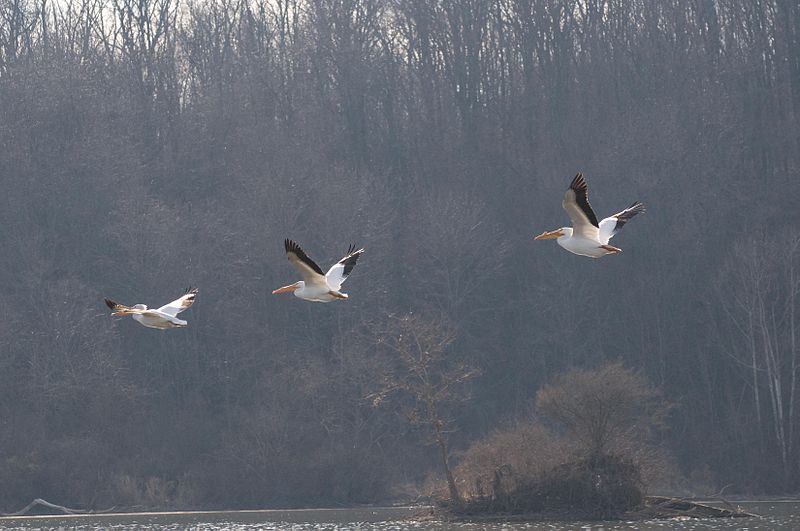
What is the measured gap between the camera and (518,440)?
38812 mm

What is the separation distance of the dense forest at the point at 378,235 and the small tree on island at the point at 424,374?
57cm

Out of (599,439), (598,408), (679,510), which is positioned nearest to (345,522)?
(599,439)

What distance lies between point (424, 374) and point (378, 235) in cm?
1367

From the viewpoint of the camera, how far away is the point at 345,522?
38781 mm

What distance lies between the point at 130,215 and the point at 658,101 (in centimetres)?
2124

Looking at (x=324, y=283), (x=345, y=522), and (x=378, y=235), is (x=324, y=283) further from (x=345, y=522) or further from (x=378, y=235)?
(x=378, y=235)

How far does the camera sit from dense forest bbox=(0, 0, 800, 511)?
48.5m

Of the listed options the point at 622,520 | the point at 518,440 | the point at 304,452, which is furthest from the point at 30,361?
the point at 622,520

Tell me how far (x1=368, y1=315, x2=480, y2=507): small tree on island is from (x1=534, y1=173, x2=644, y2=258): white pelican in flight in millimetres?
16461

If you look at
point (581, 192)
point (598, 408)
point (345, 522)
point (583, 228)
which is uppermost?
point (581, 192)

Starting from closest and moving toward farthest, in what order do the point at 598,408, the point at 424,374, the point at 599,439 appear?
the point at 599,439 < the point at 598,408 < the point at 424,374

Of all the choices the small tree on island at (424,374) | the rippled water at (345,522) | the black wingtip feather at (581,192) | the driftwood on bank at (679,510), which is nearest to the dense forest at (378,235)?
the small tree on island at (424,374)

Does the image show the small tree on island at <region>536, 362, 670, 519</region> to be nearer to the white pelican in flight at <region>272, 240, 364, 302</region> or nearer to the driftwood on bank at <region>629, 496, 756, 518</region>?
the driftwood on bank at <region>629, 496, 756, 518</region>

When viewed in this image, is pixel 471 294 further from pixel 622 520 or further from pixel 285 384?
pixel 622 520
